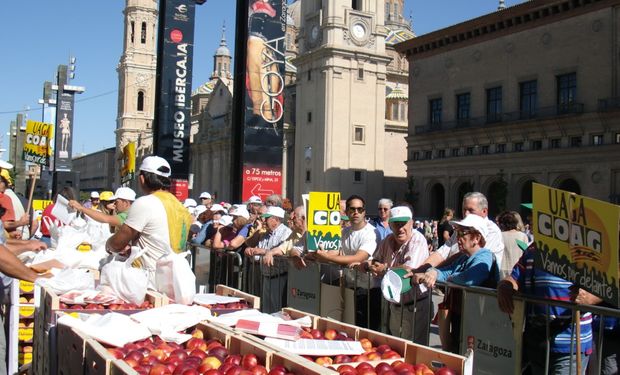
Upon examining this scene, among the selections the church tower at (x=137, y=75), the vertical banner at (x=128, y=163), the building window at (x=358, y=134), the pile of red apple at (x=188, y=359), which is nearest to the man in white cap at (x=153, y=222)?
the pile of red apple at (x=188, y=359)

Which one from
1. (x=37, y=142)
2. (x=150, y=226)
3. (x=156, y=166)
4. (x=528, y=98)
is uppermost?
(x=528, y=98)

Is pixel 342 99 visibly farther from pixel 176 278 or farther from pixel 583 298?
pixel 583 298

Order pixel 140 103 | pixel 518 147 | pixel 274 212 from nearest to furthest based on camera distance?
pixel 274 212
pixel 518 147
pixel 140 103

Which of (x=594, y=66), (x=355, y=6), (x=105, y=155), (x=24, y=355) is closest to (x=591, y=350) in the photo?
(x=24, y=355)

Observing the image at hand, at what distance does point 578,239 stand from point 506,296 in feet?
2.75

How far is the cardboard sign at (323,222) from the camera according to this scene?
8023 millimetres

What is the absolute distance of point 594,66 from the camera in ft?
137

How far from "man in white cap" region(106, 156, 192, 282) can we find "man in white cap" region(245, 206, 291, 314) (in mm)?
3048

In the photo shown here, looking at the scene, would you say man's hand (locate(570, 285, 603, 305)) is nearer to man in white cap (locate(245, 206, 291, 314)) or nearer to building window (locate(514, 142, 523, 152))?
man in white cap (locate(245, 206, 291, 314))

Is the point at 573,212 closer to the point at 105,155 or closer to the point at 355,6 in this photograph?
the point at 355,6

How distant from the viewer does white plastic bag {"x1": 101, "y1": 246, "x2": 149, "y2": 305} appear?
18.5 ft

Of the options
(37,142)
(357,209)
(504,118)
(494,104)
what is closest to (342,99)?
(494,104)

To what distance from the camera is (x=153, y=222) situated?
5816 millimetres

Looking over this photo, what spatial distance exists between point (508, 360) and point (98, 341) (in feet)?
9.88
